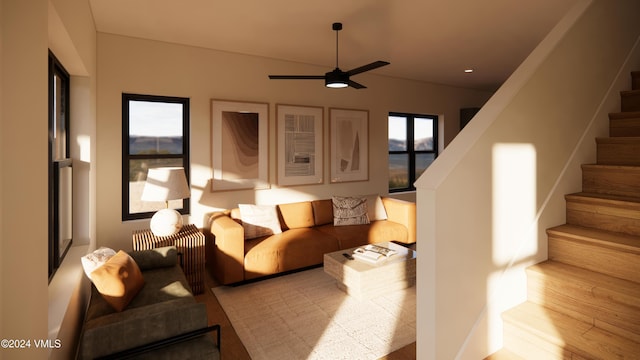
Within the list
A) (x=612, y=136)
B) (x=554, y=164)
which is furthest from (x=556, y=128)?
(x=612, y=136)

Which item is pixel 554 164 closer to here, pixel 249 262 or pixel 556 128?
pixel 556 128

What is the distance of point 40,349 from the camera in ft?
4.76

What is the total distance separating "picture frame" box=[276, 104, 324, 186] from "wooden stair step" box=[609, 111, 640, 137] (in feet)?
11.9

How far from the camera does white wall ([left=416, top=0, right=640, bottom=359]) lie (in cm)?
157

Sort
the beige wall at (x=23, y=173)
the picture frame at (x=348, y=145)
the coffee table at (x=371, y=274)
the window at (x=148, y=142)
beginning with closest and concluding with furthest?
the beige wall at (x=23, y=173) < the coffee table at (x=371, y=274) < the window at (x=148, y=142) < the picture frame at (x=348, y=145)

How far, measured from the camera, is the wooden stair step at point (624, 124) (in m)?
2.26

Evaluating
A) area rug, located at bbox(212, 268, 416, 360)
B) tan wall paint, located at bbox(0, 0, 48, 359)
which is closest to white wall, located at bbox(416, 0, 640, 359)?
area rug, located at bbox(212, 268, 416, 360)

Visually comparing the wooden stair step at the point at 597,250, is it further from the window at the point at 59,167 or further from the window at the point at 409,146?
the window at the point at 409,146

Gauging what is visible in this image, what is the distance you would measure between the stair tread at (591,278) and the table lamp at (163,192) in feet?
10.4

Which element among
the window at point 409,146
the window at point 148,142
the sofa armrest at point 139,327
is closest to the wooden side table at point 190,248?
the window at point 148,142

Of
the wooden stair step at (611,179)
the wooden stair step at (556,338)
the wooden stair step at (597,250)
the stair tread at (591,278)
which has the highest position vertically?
the wooden stair step at (611,179)

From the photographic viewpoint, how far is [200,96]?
4430 millimetres

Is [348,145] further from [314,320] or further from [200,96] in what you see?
[314,320]

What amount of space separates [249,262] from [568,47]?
11.0 feet
